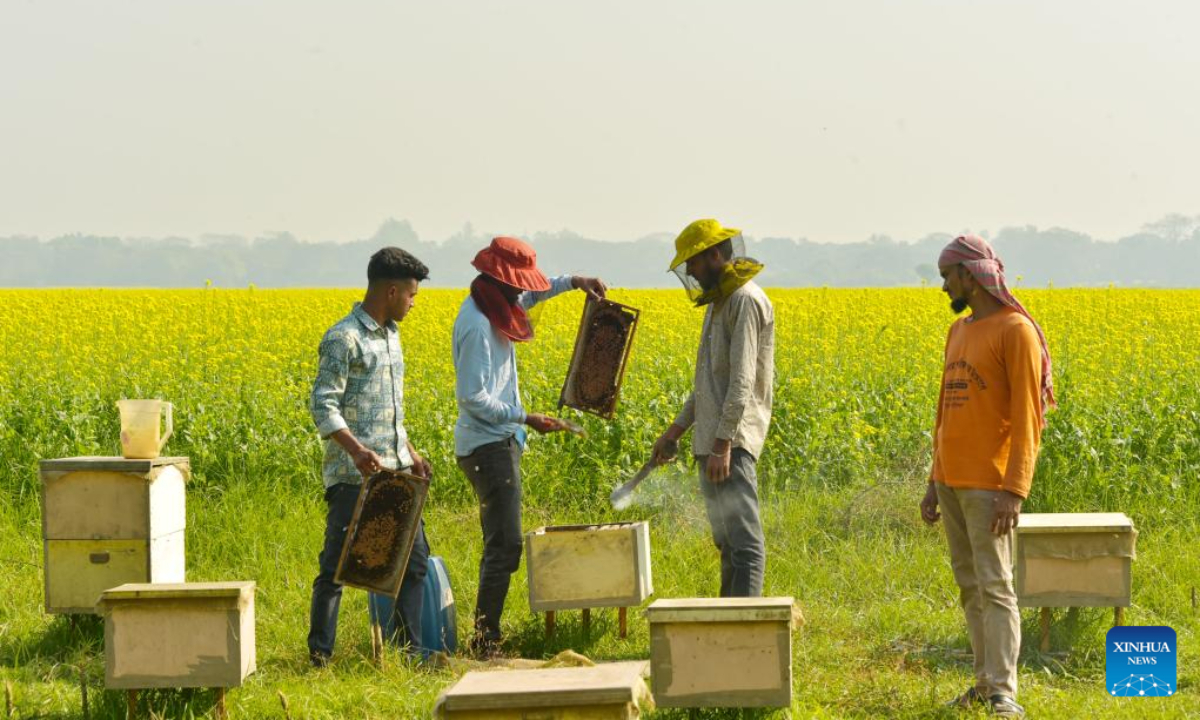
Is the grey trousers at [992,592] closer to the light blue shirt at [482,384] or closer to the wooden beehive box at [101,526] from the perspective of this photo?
the light blue shirt at [482,384]

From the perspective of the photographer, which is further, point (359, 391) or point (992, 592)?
point (359, 391)

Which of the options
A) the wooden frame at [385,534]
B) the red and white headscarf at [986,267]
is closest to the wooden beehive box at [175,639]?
the wooden frame at [385,534]

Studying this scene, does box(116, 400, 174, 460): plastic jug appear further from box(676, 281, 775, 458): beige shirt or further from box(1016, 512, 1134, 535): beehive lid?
box(1016, 512, 1134, 535): beehive lid

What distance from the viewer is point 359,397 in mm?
5816

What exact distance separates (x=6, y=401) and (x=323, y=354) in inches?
249

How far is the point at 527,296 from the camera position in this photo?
21.2ft

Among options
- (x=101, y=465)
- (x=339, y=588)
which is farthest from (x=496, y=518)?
(x=101, y=465)

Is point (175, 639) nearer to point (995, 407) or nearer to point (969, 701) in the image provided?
point (969, 701)

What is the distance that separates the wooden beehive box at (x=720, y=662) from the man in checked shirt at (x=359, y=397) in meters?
1.62

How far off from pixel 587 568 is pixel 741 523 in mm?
918

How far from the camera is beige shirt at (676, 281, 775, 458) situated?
19.0 ft

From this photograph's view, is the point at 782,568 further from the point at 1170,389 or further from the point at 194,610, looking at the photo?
the point at 1170,389

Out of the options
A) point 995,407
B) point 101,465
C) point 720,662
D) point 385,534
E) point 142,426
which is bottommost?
point 720,662

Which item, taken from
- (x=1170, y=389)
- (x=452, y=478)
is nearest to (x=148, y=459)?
(x=452, y=478)
